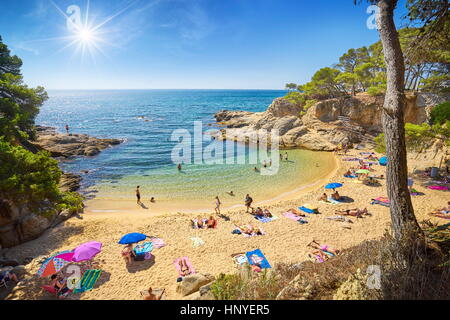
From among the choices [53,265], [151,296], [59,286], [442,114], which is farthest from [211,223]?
[442,114]

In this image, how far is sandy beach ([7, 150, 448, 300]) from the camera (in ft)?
28.1

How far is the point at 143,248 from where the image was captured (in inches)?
401

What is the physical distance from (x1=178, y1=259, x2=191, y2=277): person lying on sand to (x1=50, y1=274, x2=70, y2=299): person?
14.2 ft

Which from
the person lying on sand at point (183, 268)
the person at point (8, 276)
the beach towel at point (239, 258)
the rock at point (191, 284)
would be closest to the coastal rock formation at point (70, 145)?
the person at point (8, 276)

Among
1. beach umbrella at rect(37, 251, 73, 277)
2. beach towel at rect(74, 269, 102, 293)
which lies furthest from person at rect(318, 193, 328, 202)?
beach umbrella at rect(37, 251, 73, 277)

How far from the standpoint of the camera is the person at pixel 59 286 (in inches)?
306

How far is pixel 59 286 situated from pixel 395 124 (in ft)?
41.0

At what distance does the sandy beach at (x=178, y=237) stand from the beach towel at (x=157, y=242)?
250mm

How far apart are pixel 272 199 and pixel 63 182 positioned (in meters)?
19.2

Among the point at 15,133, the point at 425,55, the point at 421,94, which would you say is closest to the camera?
the point at 425,55

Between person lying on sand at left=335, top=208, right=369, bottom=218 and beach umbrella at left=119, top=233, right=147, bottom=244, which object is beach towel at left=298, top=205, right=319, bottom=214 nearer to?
person lying on sand at left=335, top=208, right=369, bottom=218
